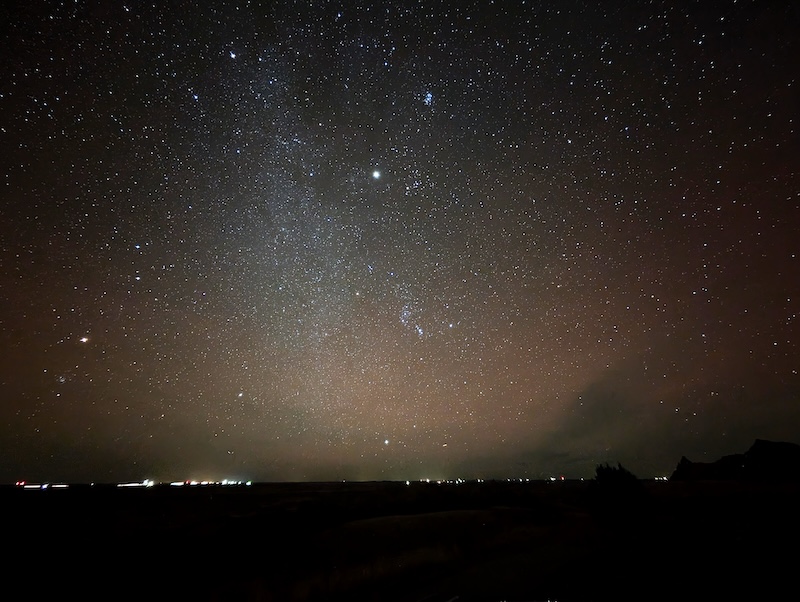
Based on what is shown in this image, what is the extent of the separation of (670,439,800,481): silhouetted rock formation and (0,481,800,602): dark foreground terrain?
35944 millimetres

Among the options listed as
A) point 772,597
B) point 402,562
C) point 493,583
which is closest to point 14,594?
point 402,562

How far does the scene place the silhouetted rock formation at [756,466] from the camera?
2056 inches

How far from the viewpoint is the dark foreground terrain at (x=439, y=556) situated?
10.9 meters

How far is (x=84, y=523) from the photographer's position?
30.7 m

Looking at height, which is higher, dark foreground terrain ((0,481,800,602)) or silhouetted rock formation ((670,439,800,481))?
silhouetted rock formation ((670,439,800,481))

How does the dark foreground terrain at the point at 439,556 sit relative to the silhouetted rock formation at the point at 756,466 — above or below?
below

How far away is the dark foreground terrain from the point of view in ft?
35.7

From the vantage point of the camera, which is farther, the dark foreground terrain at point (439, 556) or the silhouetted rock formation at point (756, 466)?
the silhouetted rock formation at point (756, 466)

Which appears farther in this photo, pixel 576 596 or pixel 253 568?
pixel 253 568

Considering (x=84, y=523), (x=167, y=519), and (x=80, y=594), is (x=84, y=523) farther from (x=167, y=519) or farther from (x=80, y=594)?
(x=80, y=594)

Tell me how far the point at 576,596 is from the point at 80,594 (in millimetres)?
15409

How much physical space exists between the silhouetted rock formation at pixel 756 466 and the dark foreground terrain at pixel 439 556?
35.9 metres

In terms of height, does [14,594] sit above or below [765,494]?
below

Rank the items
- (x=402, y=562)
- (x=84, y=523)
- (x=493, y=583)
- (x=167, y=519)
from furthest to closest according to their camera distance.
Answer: (x=167, y=519) < (x=84, y=523) < (x=402, y=562) < (x=493, y=583)
